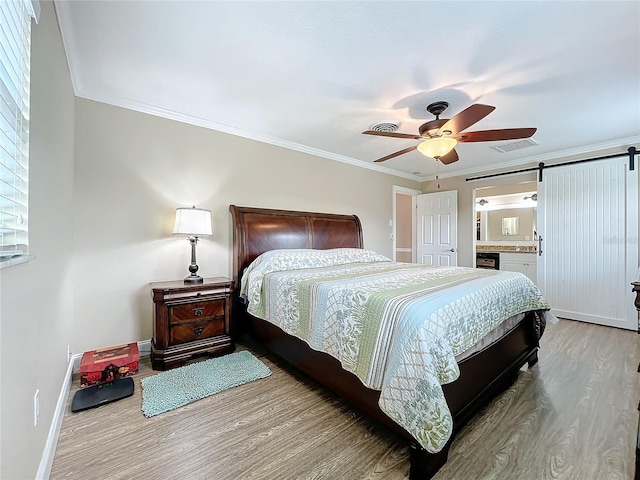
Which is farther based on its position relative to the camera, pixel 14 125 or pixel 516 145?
pixel 516 145

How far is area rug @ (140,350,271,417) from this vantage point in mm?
1989

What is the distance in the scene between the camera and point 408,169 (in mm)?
5176

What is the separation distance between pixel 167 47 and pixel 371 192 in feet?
11.8

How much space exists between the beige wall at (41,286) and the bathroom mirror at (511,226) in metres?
7.19

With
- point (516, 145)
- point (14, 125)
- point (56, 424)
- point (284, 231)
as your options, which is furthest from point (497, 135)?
point (56, 424)

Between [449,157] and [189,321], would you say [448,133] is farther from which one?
[189,321]

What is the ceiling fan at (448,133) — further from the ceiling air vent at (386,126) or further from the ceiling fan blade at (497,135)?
the ceiling air vent at (386,126)

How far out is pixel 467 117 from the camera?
2203mm

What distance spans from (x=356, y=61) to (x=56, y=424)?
3.02 m

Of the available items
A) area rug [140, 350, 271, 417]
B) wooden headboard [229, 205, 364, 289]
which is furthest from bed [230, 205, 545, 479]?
area rug [140, 350, 271, 417]

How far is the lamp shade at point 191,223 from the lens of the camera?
8.66 ft

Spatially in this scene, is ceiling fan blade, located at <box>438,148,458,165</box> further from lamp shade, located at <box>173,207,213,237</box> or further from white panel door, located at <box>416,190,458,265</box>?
lamp shade, located at <box>173,207,213,237</box>

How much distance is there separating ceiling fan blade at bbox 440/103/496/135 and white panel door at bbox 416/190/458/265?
2958mm

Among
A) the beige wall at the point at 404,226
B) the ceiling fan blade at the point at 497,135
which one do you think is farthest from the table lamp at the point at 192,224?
the beige wall at the point at 404,226
